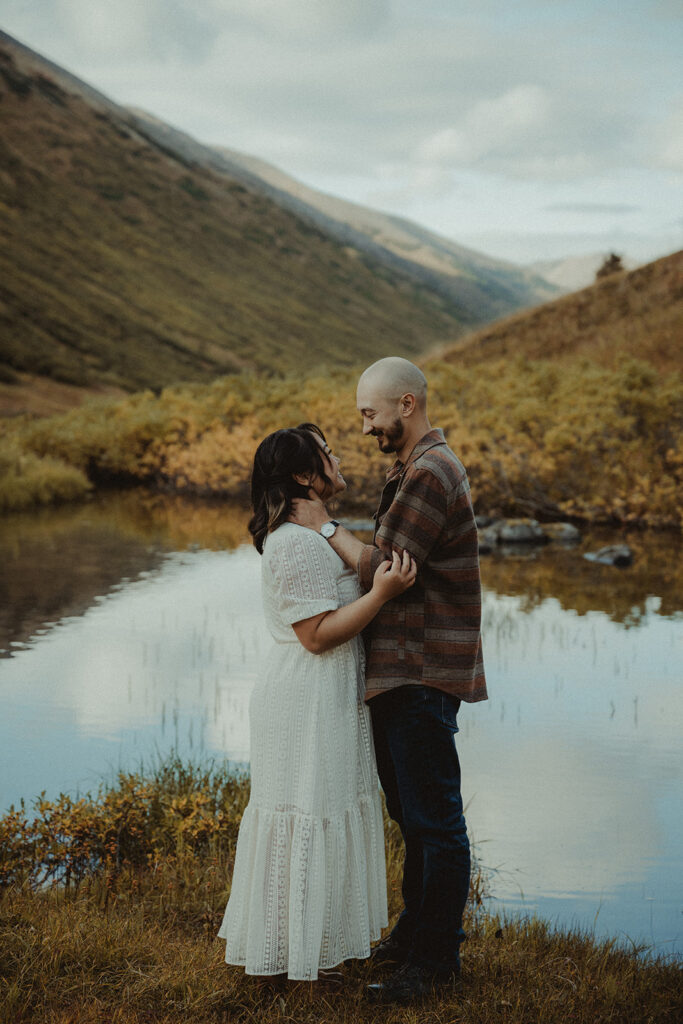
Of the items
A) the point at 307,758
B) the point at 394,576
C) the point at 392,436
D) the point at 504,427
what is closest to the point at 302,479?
the point at 392,436

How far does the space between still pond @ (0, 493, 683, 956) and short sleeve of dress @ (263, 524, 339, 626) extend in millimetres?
1936

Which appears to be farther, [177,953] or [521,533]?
[521,533]

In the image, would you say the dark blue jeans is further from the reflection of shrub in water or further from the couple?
the reflection of shrub in water

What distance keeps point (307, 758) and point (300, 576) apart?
492 mm

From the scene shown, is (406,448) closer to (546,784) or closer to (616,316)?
(546,784)

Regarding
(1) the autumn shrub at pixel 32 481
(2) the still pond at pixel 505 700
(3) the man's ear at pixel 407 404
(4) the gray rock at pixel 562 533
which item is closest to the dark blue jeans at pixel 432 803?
(3) the man's ear at pixel 407 404

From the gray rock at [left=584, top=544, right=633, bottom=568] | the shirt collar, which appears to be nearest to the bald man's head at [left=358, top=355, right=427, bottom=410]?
the shirt collar

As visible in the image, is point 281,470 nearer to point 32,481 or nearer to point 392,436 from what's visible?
point 392,436

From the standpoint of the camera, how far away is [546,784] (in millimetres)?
5176

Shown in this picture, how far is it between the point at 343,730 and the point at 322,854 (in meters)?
0.33

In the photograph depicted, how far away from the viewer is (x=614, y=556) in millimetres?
12070

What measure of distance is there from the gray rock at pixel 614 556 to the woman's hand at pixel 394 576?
32.3 ft

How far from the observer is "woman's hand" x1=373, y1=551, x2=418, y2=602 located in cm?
248

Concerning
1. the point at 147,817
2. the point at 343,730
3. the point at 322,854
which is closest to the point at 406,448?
the point at 343,730
